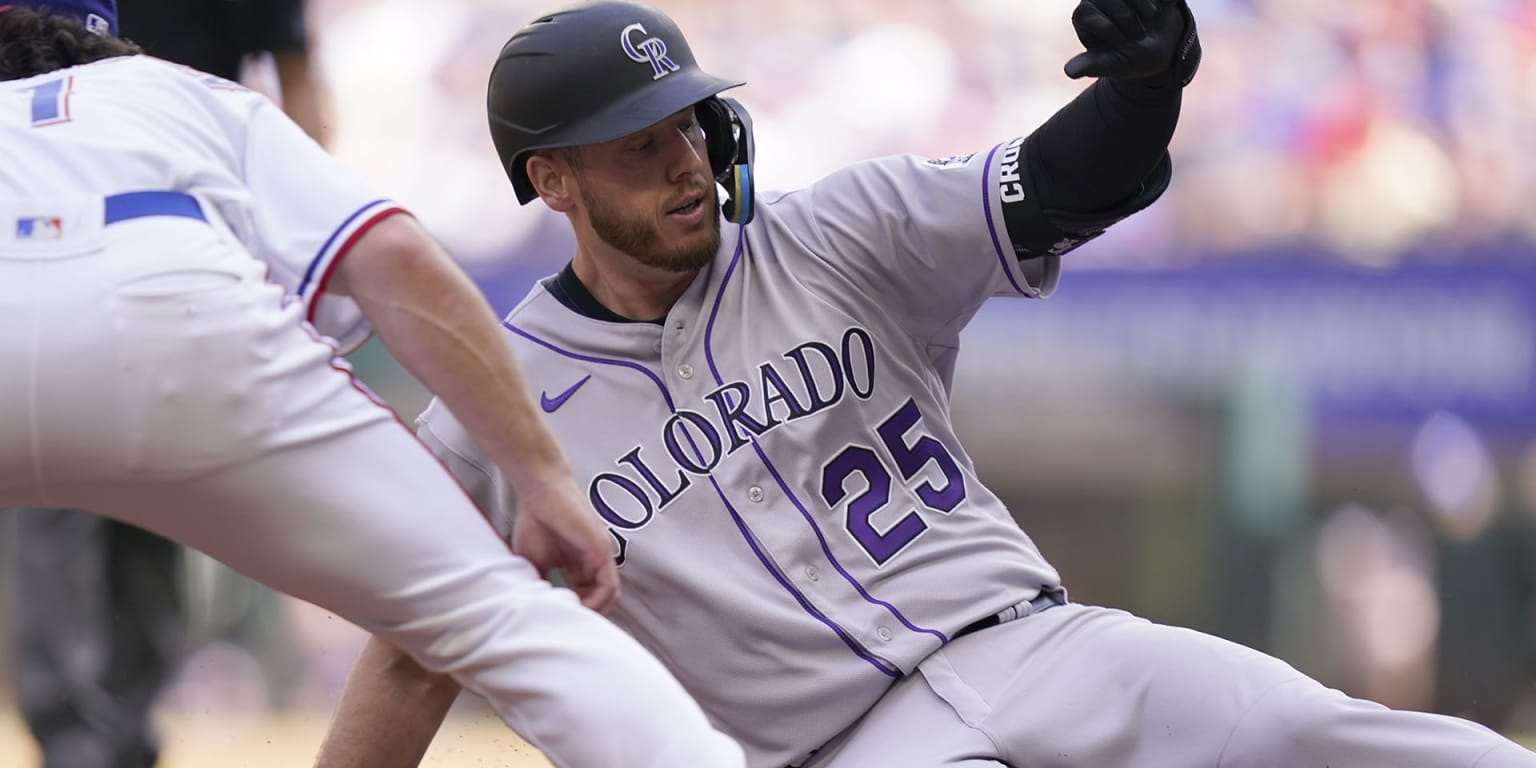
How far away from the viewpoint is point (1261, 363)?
13.7ft

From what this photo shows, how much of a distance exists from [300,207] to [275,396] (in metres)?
0.21

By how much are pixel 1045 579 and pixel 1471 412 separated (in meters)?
2.47

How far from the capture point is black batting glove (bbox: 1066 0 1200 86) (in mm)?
1853

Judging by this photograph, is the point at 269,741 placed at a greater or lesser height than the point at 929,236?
lesser

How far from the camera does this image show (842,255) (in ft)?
6.98

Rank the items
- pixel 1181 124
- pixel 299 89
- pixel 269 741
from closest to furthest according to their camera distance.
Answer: pixel 299 89 → pixel 269 741 → pixel 1181 124

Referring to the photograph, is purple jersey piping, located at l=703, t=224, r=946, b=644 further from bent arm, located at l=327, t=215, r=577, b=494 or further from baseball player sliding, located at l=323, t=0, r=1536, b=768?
bent arm, located at l=327, t=215, r=577, b=494

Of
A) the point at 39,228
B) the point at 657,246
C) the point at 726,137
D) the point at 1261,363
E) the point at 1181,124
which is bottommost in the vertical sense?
the point at 1261,363

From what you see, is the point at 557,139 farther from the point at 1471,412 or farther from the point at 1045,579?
the point at 1471,412

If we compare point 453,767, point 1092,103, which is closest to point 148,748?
point 453,767

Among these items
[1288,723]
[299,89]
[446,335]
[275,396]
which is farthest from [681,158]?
[299,89]

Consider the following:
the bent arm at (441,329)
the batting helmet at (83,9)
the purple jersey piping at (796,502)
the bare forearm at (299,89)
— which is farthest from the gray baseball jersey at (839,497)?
the bare forearm at (299,89)

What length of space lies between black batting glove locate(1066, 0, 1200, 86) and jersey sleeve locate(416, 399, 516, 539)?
857mm

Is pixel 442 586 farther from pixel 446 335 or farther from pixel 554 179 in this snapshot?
pixel 554 179
